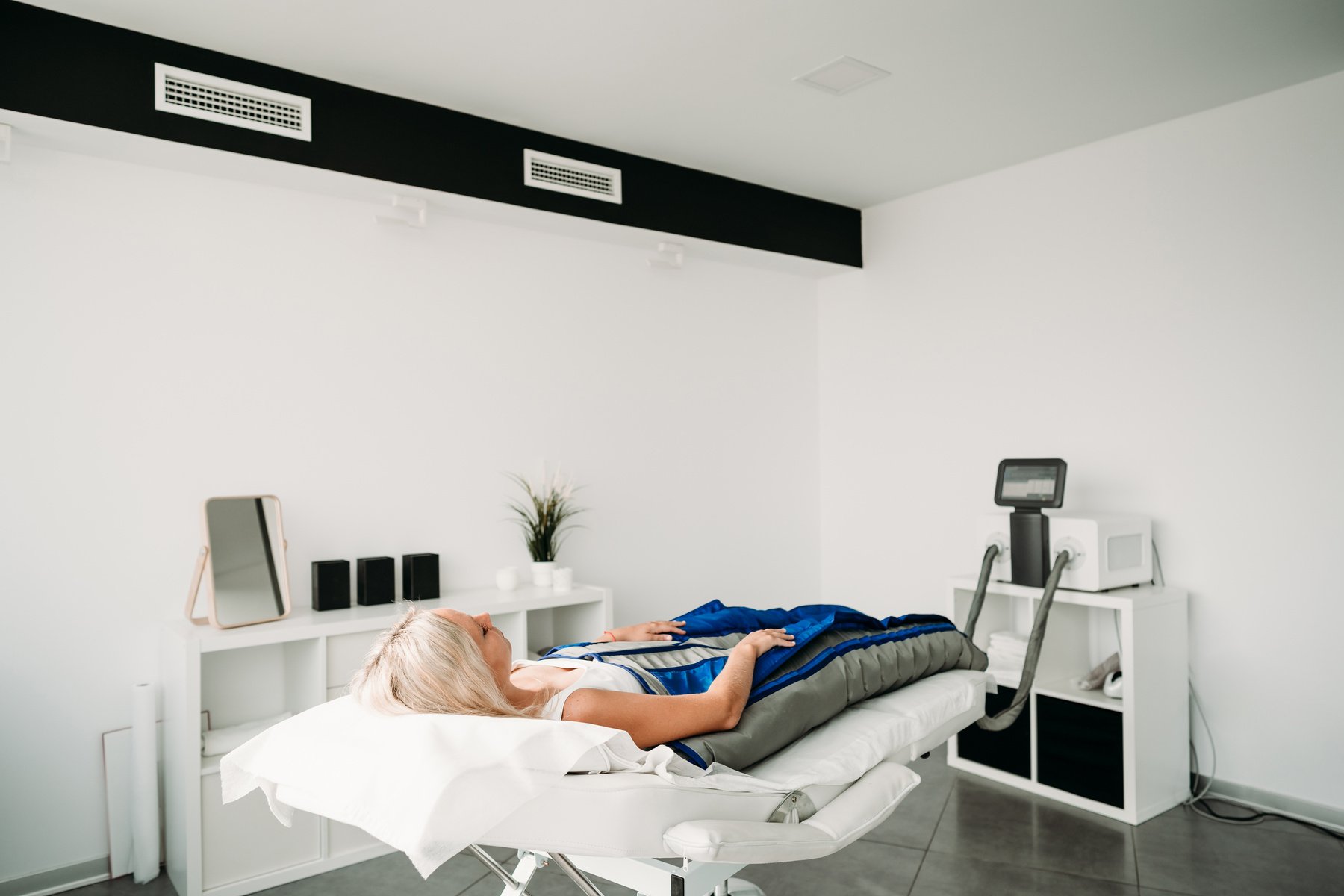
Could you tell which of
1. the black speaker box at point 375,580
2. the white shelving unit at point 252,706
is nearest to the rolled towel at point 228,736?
the white shelving unit at point 252,706

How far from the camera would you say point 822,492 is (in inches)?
194

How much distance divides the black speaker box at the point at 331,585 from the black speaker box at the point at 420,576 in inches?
9.1

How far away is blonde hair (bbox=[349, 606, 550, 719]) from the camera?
66.9 inches

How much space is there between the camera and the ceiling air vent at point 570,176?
11.6ft

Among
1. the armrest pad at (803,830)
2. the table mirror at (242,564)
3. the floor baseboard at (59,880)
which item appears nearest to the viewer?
the armrest pad at (803,830)

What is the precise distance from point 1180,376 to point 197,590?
366 cm

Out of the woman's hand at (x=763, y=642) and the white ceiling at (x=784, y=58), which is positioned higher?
the white ceiling at (x=784, y=58)

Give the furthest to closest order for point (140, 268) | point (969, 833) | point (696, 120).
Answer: point (696, 120), point (969, 833), point (140, 268)

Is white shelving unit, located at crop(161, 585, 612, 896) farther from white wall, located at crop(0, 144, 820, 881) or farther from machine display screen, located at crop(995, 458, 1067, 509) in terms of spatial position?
machine display screen, located at crop(995, 458, 1067, 509)

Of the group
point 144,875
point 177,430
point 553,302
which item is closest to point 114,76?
point 177,430

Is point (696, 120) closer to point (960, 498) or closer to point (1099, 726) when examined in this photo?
point (960, 498)

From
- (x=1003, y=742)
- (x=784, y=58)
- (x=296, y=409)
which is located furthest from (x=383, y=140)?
(x=1003, y=742)

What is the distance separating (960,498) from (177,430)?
329 cm

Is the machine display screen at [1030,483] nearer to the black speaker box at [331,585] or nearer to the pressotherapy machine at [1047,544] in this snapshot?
the pressotherapy machine at [1047,544]
